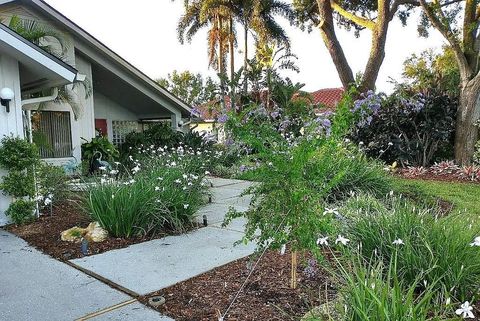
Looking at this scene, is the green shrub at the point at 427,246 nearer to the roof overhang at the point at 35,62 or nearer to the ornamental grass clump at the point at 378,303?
the ornamental grass clump at the point at 378,303

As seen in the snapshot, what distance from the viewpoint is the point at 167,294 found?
3271 mm

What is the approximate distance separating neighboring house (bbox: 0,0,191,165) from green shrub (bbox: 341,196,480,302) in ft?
32.0

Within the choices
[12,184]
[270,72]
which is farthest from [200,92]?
[12,184]

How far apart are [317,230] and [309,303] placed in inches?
23.9

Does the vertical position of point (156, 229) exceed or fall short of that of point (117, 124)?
it falls short

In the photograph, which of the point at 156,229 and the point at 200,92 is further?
the point at 200,92

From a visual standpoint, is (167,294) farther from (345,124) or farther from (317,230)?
(345,124)

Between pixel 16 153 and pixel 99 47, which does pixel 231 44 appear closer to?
pixel 99 47

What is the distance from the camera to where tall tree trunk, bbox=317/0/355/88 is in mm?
13305

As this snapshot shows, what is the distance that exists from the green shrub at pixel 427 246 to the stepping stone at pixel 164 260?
1.51 m

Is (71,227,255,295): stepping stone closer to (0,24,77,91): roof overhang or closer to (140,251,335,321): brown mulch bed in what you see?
(140,251,335,321): brown mulch bed

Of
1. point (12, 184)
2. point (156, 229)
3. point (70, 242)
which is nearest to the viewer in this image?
point (70, 242)

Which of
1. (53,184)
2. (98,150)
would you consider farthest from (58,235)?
(98,150)

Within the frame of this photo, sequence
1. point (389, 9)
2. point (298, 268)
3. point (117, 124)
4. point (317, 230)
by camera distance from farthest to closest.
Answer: point (117, 124)
point (389, 9)
point (298, 268)
point (317, 230)
